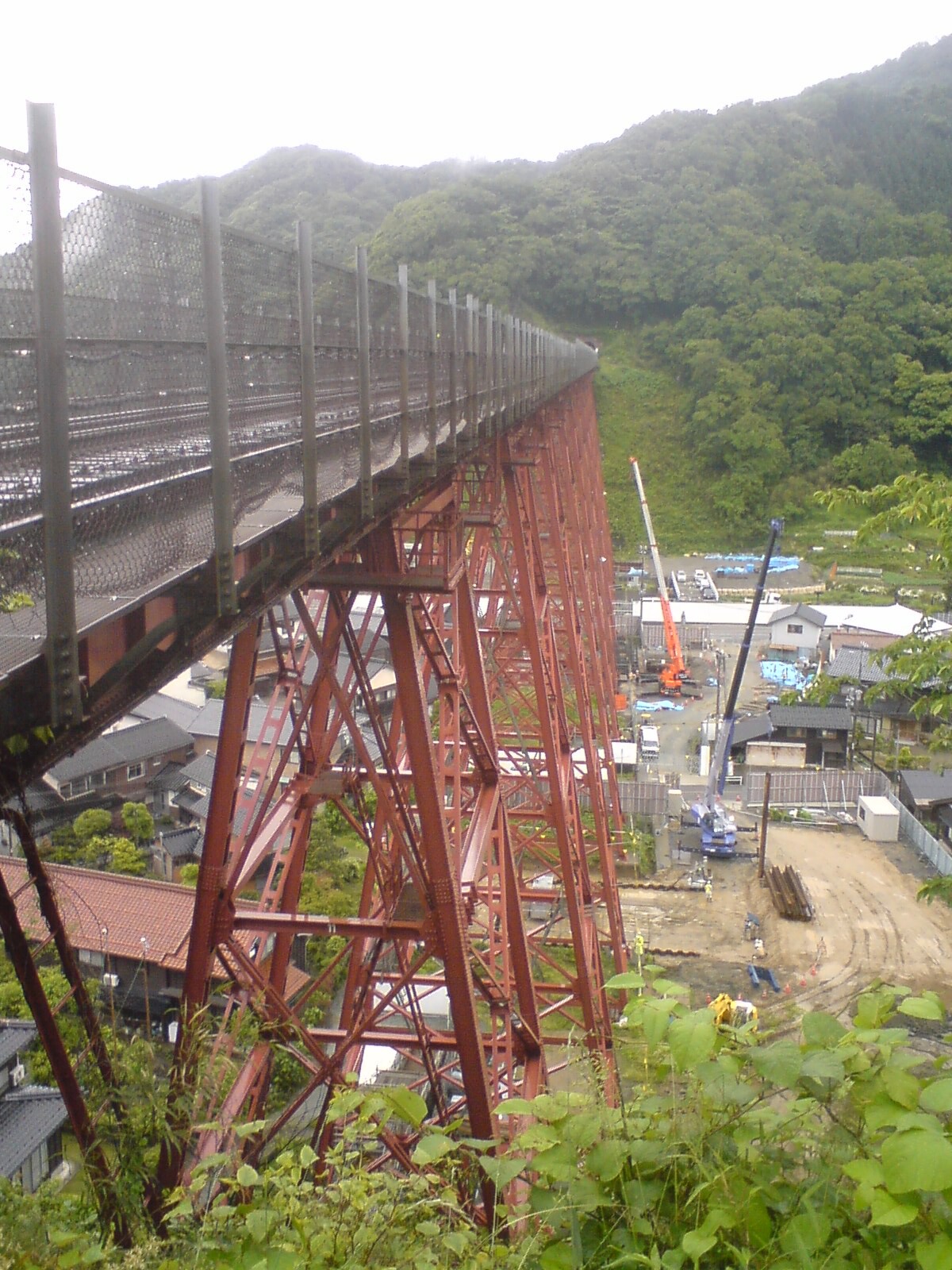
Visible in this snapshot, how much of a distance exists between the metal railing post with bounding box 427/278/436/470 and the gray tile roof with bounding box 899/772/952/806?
14.9 meters

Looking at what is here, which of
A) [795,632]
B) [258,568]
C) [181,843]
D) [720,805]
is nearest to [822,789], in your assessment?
[720,805]

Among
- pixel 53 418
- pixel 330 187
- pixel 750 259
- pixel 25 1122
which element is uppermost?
pixel 330 187

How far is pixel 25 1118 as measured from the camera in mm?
7820

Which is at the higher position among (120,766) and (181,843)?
(120,766)

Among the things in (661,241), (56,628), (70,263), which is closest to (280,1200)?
(56,628)

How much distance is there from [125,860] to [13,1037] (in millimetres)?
4600

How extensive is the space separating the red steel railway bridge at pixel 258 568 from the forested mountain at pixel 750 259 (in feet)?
88.6

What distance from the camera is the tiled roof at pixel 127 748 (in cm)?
1434

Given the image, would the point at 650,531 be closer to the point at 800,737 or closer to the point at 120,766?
the point at 800,737

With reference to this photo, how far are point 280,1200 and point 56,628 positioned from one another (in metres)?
1.36

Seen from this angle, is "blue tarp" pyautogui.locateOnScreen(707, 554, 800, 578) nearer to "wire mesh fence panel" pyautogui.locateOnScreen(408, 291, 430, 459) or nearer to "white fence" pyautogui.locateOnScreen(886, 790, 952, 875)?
"white fence" pyautogui.locateOnScreen(886, 790, 952, 875)

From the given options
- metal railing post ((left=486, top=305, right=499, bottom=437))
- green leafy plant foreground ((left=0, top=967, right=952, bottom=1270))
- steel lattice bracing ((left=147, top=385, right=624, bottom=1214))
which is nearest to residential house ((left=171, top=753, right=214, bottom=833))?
steel lattice bracing ((left=147, top=385, right=624, bottom=1214))

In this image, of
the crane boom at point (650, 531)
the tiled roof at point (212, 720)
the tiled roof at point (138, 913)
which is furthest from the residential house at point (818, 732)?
the tiled roof at point (138, 913)

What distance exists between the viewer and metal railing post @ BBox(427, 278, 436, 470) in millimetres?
4148
